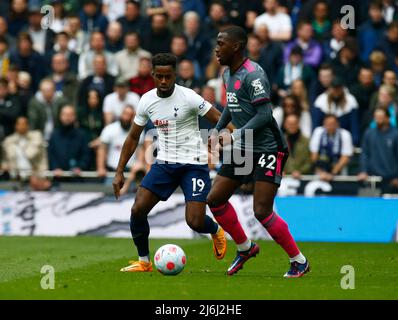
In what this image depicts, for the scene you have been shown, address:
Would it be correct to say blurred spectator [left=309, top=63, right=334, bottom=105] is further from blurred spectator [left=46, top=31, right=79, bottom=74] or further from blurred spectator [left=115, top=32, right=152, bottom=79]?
blurred spectator [left=46, top=31, right=79, bottom=74]

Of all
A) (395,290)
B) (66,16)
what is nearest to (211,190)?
(395,290)

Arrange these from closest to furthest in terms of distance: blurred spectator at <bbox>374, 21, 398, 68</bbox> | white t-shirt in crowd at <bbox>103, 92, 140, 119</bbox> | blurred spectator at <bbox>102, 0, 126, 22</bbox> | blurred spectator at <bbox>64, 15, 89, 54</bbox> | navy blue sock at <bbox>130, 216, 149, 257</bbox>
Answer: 1. navy blue sock at <bbox>130, 216, 149, 257</bbox>
2. white t-shirt in crowd at <bbox>103, 92, 140, 119</bbox>
3. blurred spectator at <bbox>374, 21, 398, 68</bbox>
4. blurred spectator at <bbox>64, 15, 89, 54</bbox>
5. blurred spectator at <bbox>102, 0, 126, 22</bbox>

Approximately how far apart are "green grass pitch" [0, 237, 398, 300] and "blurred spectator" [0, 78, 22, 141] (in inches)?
152

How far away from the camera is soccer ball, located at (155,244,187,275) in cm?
1195

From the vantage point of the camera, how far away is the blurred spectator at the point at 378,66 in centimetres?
A: 2077

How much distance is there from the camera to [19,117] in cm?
2098

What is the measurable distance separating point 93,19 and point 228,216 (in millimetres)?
Answer: 12366

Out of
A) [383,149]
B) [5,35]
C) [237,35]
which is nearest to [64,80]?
[5,35]

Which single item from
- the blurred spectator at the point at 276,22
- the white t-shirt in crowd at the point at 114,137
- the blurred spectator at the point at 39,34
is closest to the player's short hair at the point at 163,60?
the white t-shirt in crowd at the point at 114,137

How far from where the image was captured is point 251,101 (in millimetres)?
Result: 11672

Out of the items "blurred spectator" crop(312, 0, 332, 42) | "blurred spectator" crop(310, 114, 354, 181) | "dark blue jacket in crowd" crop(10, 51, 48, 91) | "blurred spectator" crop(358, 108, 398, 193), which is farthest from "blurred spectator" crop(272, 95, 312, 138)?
"dark blue jacket in crowd" crop(10, 51, 48, 91)

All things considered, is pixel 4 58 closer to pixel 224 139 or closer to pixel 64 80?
pixel 64 80

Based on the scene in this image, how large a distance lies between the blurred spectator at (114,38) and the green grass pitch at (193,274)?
19.6 feet
